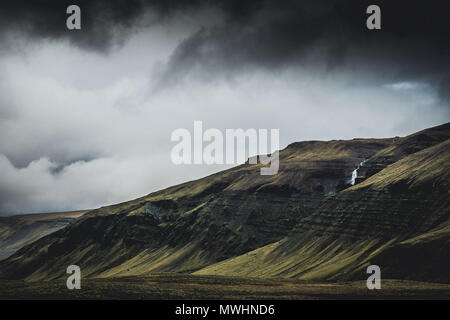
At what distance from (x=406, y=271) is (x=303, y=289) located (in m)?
47.1

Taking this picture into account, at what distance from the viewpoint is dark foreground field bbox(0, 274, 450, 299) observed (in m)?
153

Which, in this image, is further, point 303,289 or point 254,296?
point 303,289

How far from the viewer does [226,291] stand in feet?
539

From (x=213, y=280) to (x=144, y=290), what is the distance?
145 ft

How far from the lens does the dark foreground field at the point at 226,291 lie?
501 ft
